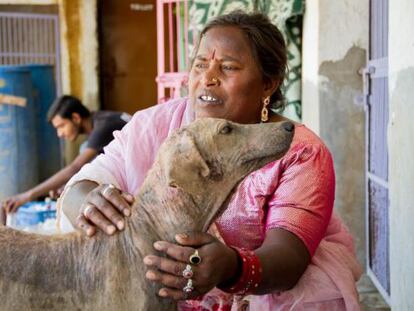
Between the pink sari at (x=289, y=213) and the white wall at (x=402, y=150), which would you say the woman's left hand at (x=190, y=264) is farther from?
the white wall at (x=402, y=150)

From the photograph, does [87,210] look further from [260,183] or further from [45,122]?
[45,122]

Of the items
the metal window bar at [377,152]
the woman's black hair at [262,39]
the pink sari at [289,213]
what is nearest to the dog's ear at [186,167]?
the pink sari at [289,213]

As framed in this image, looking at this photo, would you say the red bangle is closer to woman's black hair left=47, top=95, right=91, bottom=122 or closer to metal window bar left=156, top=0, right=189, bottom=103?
metal window bar left=156, top=0, right=189, bottom=103

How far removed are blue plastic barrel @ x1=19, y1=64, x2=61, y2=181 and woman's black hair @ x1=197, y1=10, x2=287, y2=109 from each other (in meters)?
6.64

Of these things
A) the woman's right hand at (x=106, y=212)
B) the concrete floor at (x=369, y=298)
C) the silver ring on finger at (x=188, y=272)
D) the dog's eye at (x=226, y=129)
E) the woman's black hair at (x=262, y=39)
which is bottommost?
the concrete floor at (x=369, y=298)

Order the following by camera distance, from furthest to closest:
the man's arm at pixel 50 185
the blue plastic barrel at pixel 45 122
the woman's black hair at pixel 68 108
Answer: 1. the blue plastic barrel at pixel 45 122
2. the woman's black hair at pixel 68 108
3. the man's arm at pixel 50 185

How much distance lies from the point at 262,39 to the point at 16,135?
6188mm

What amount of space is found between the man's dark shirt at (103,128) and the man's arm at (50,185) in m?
0.06

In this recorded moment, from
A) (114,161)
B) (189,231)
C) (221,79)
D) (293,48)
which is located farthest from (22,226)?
(189,231)

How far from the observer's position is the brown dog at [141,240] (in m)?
1.85

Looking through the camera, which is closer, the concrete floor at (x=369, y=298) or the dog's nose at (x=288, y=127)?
the dog's nose at (x=288, y=127)

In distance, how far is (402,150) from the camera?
280 cm

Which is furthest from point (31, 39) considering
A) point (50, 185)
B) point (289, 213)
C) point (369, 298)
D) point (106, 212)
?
point (106, 212)

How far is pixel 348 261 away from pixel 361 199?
233 cm
